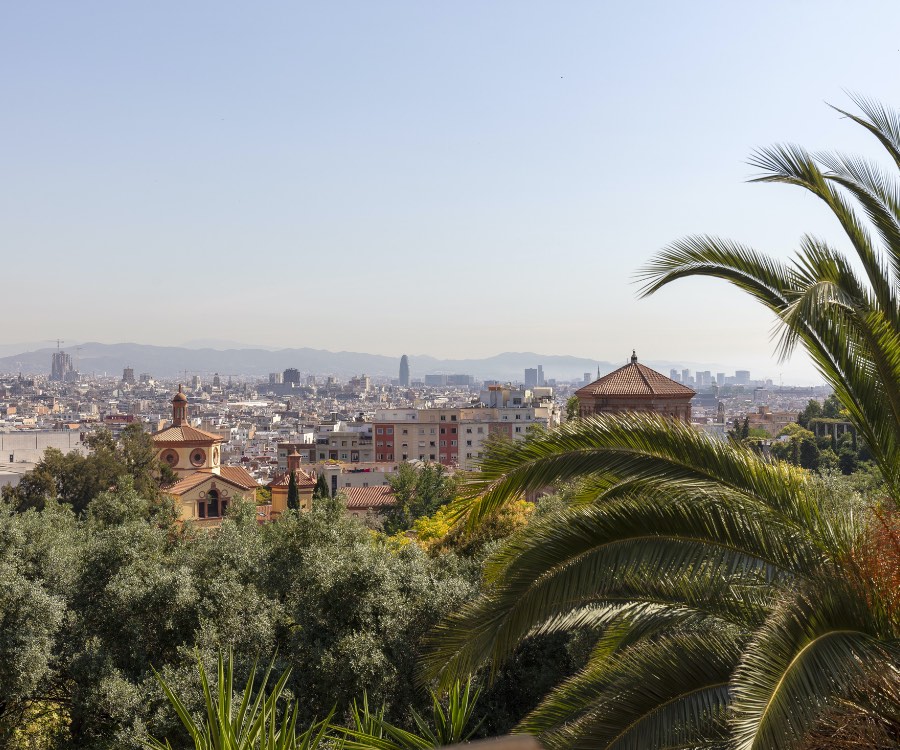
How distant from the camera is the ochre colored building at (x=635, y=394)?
1061 inches

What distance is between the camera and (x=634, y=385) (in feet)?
90.1

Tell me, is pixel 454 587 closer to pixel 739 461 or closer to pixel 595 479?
→ pixel 595 479

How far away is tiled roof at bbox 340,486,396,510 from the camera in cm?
4297

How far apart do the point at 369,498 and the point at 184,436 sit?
8.95m

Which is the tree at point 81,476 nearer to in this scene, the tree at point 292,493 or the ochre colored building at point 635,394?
the tree at point 292,493

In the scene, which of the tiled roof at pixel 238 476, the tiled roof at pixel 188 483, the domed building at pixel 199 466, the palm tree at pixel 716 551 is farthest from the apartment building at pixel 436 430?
the palm tree at pixel 716 551

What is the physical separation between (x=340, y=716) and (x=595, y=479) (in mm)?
4995

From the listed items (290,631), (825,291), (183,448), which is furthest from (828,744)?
(183,448)

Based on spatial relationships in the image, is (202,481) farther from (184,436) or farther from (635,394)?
(635,394)

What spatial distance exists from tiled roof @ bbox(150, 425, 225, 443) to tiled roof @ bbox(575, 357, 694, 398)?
2156cm

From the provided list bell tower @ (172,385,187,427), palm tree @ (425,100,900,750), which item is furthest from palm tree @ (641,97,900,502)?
bell tower @ (172,385,187,427)

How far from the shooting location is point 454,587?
1002 cm

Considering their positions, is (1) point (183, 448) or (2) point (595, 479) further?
(1) point (183, 448)

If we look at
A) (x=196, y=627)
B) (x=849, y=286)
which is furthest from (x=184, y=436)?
(x=849, y=286)
